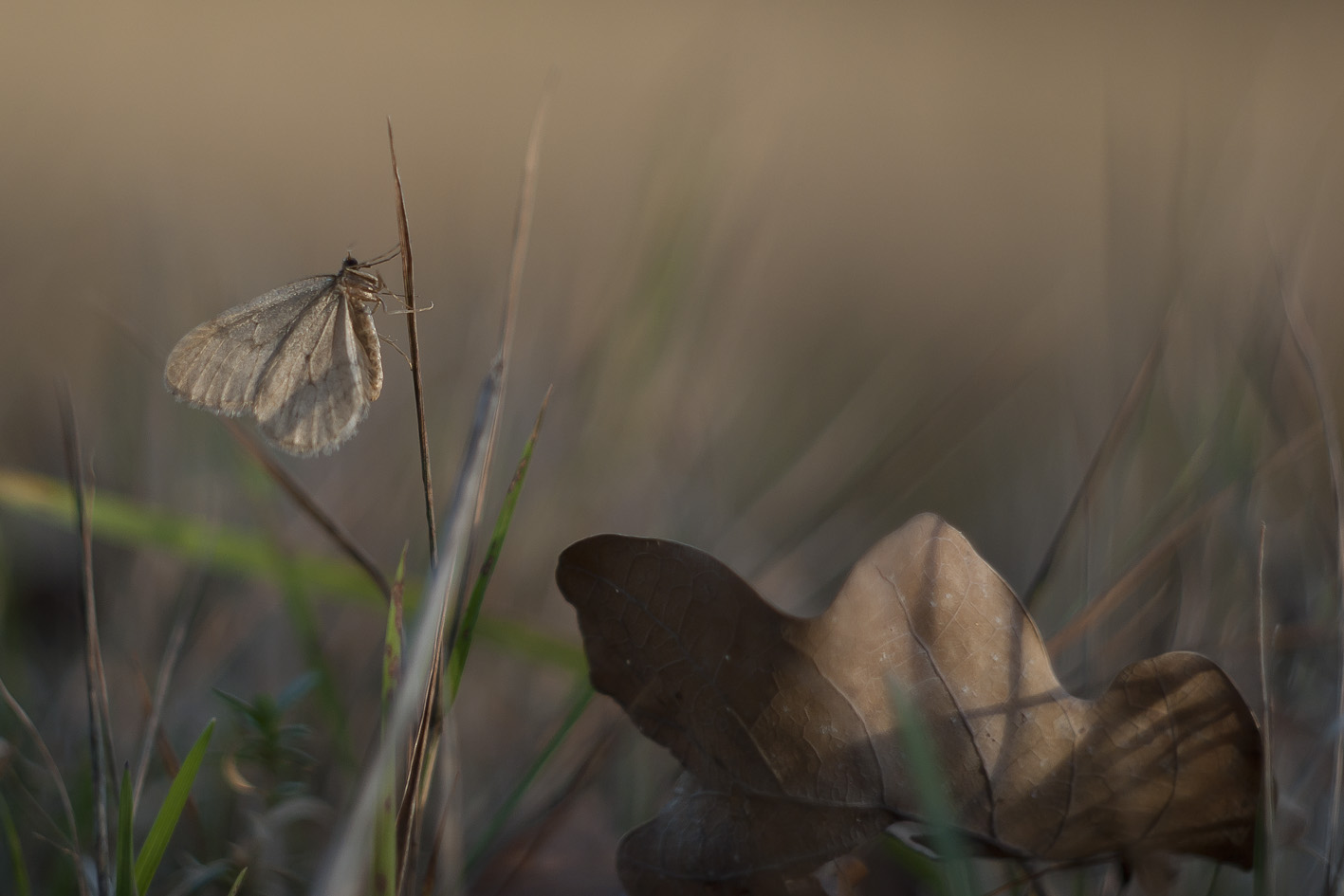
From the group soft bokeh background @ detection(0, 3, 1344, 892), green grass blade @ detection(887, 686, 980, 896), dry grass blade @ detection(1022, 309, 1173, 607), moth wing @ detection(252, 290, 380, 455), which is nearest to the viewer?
green grass blade @ detection(887, 686, 980, 896)

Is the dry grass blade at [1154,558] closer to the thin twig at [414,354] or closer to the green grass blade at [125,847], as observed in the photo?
the thin twig at [414,354]

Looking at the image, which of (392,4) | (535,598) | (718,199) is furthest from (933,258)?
(392,4)

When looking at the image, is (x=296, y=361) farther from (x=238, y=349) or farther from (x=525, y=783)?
(x=525, y=783)

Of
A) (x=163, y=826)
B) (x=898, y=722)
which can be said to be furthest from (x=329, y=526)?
(x=898, y=722)

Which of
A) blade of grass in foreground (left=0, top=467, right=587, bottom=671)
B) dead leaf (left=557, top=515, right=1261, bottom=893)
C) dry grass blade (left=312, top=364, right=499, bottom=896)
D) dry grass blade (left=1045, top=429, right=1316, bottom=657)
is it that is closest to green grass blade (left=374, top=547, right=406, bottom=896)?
dry grass blade (left=312, top=364, right=499, bottom=896)

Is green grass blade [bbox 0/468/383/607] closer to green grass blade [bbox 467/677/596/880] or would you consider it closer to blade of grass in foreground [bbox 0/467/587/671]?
blade of grass in foreground [bbox 0/467/587/671]

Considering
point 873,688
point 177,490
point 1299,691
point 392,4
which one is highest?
point 392,4

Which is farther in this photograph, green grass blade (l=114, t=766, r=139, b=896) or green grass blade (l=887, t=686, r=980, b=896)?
green grass blade (l=114, t=766, r=139, b=896)

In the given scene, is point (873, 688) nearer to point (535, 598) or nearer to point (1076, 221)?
point (535, 598)
